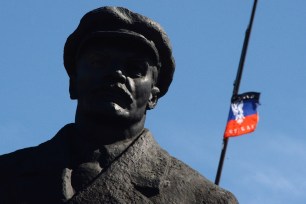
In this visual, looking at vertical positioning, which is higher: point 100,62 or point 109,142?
point 100,62

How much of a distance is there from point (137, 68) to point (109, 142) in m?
0.48

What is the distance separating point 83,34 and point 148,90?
0.54 m

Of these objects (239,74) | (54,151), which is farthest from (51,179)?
(239,74)

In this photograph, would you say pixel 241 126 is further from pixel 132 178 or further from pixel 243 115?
pixel 132 178

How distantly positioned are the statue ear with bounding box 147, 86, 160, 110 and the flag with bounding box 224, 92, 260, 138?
1049 centimetres

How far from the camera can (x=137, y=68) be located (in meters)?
8.52

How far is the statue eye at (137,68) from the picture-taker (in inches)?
334

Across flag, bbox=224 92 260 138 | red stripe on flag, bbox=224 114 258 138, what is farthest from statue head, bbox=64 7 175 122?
flag, bbox=224 92 260 138

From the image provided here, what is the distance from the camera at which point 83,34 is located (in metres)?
8.66

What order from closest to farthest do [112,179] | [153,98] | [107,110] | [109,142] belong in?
1. [112,179]
2. [107,110]
3. [109,142]
4. [153,98]

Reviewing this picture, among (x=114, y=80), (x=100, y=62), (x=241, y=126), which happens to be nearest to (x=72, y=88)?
(x=100, y=62)

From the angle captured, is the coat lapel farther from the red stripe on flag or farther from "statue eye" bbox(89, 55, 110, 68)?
the red stripe on flag

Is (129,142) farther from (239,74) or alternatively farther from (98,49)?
(239,74)

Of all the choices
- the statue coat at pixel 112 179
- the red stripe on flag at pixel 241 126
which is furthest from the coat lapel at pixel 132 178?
the red stripe on flag at pixel 241 126
